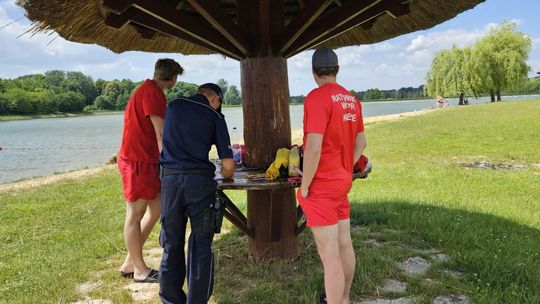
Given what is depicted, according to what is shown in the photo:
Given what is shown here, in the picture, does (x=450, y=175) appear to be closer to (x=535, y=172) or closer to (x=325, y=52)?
(x=535, y=172)

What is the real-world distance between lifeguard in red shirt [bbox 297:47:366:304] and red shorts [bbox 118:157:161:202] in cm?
174

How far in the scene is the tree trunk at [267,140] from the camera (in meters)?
4.36

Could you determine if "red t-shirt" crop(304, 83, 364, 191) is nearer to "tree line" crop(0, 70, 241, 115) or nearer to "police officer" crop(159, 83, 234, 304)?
"police officer" crop(159, 83, 234, 304)

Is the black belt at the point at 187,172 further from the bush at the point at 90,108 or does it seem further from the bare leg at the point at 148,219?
the bush at the point at 90,108

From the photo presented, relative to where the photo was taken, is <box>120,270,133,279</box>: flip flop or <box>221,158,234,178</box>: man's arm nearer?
<box>221,158,234,178</box>: man's arm

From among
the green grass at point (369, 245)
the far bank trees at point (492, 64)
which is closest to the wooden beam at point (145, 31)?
the green grass at point (369, 245)

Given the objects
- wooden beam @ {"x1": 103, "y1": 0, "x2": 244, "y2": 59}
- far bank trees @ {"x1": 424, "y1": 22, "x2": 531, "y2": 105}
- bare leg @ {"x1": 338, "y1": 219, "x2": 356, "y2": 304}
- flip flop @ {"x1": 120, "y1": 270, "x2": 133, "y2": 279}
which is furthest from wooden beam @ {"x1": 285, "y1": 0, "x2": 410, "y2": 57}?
far bank trees @ {"x1": 424, "y1": 22, "x2": 531, "y2": 105}

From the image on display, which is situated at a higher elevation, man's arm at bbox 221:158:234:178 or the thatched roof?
the thatched roof

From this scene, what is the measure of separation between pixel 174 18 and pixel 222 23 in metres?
0.41

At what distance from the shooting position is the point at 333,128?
299 cm

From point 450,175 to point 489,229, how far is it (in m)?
4.50

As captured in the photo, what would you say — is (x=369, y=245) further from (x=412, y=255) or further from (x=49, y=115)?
(x=49, y=115)

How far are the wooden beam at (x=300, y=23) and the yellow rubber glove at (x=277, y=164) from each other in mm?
1088

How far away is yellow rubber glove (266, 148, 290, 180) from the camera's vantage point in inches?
145
